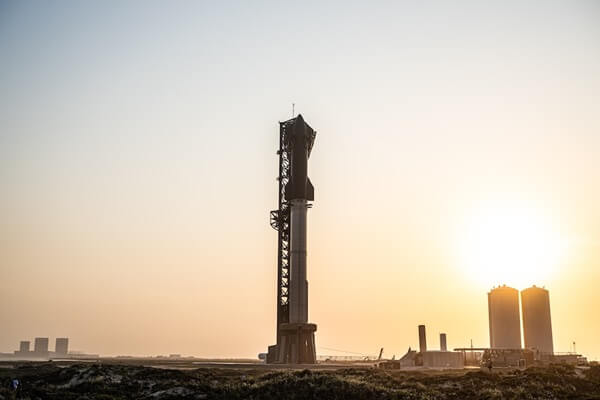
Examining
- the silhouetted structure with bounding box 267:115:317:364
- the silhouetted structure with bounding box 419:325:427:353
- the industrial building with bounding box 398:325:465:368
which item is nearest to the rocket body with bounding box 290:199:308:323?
the silhouetted structure with bounding box 267:115:317:364

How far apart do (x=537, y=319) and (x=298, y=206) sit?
304 feet

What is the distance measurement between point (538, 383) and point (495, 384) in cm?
360

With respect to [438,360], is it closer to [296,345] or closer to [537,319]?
[296,345]

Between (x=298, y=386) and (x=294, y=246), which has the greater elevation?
(x=294, y=246)

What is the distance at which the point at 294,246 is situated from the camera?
93.8 m

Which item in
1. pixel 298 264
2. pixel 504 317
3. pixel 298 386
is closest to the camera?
pixel 298 386

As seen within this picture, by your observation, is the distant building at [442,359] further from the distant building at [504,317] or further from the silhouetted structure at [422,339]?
the distant building at [504,317]

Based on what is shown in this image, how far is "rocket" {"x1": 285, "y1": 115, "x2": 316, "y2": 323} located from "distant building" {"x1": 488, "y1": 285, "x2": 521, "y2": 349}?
3315 inches

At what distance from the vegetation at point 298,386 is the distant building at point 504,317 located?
9981 cm

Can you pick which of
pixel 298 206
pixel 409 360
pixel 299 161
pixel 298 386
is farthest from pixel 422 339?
pixel 298 386

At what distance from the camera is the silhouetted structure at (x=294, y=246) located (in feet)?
294

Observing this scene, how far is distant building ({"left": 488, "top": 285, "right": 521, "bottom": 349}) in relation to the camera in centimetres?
15675

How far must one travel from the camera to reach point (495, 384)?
5278 centimetres

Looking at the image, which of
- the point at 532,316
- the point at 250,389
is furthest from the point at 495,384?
the point at 532,316
